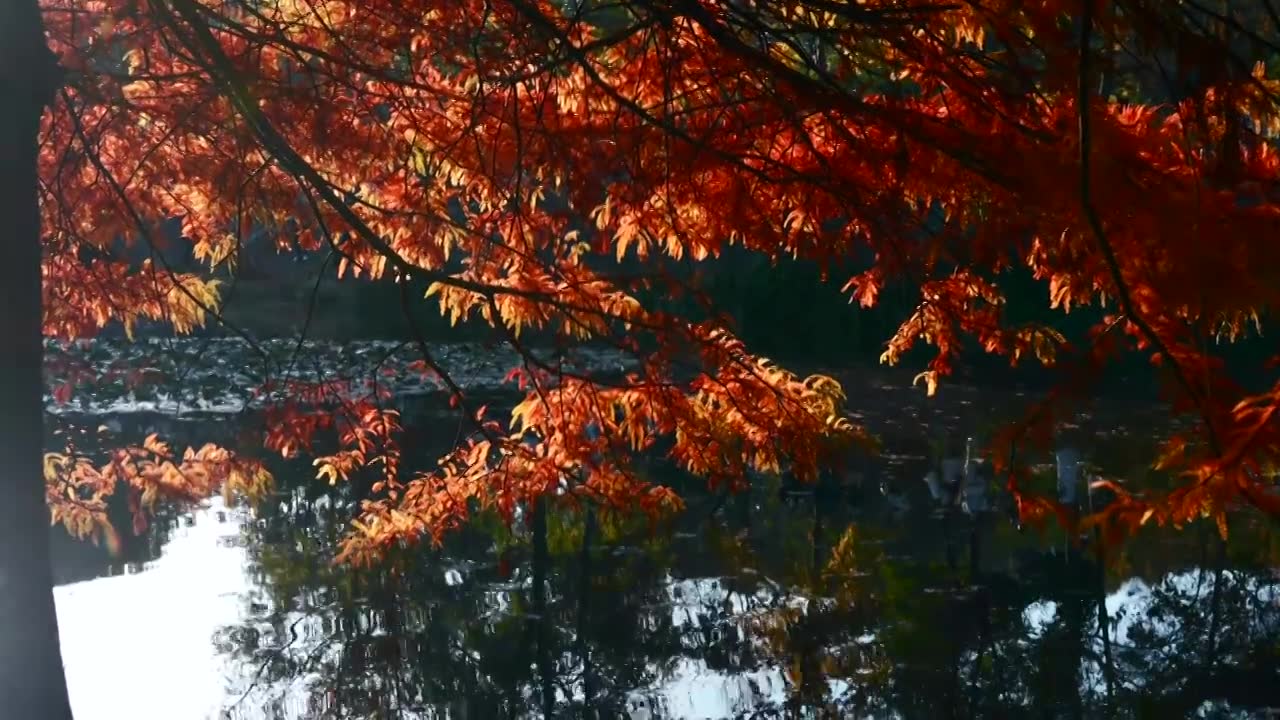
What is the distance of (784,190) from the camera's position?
438cm

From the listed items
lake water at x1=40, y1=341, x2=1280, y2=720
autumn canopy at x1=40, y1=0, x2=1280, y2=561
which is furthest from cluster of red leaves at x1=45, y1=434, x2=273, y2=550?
lake water at x1=40, y1=341, x2=1280, y2=720

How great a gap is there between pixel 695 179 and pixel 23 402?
2.35 m

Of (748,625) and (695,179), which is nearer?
(695,179)

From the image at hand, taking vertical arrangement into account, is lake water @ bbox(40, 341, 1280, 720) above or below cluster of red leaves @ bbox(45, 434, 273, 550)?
below

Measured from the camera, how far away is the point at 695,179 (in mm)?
4531

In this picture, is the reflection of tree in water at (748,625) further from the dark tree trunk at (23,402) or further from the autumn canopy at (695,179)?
the dark tree trunk at (23,402)

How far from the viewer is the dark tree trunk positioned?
4.14 meters

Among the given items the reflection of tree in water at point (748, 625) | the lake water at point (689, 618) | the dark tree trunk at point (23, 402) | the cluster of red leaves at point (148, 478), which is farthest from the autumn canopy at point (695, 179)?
the reflection of tree in water at point (748, 625)

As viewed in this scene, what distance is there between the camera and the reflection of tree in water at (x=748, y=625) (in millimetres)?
7840

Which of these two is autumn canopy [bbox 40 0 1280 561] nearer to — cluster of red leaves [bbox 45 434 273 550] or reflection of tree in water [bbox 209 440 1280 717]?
cluster of red leaves [bbox 45 434 273 550]

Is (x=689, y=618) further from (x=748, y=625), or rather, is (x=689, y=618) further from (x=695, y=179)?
(x=695, y=179)

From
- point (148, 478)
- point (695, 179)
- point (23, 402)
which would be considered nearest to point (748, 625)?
point (148, 478)

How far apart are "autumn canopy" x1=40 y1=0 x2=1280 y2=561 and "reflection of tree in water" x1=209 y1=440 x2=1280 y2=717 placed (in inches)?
87.6

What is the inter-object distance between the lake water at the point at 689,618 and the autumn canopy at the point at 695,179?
5.82 ft
